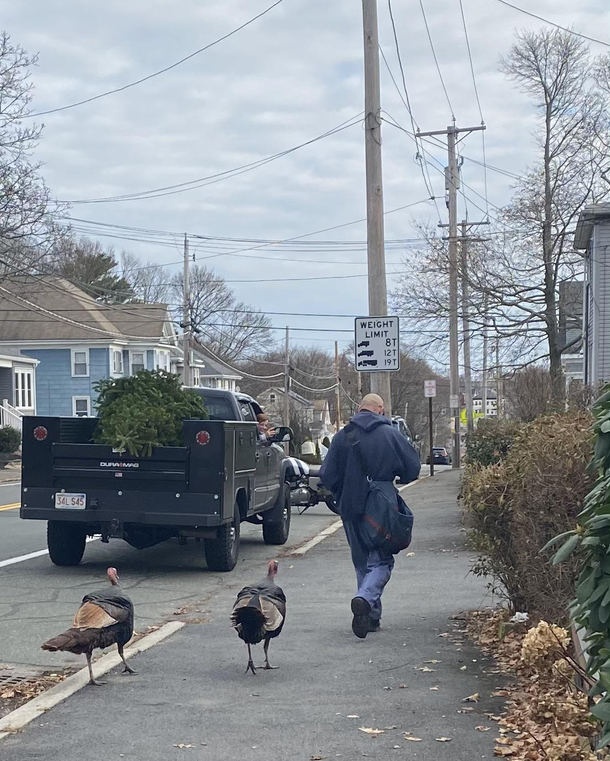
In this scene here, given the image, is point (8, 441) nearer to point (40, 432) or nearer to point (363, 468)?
point (40, 432)

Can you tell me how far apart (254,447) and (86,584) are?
2.78 metres

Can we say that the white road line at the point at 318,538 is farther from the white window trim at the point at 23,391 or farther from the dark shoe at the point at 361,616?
the white window trim at the point at 23,391

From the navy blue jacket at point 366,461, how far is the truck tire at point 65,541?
4.52 m

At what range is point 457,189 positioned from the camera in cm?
3472

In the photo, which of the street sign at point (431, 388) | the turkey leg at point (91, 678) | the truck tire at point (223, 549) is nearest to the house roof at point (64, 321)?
the street sign at point (431, 388)

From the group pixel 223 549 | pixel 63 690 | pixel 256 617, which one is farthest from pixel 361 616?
pixel 223 549

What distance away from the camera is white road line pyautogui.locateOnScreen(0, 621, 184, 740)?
218 inches

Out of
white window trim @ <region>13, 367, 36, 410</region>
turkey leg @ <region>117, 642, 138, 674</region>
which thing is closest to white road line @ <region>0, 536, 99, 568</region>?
turkey leg @ <region>117, 642, 138, 674</region>

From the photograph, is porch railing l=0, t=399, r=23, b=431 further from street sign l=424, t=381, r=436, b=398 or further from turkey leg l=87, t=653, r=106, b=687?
turkey leg l=87, t=653, r=106, b=687

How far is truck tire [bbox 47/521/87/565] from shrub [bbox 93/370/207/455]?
119 centimetres

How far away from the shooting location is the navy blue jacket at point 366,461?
315 inches

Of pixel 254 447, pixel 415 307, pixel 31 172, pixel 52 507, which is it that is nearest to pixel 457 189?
pixel 415 307

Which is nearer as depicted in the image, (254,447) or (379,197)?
(254,447)

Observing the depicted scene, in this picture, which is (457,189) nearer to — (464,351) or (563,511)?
(464,351)
